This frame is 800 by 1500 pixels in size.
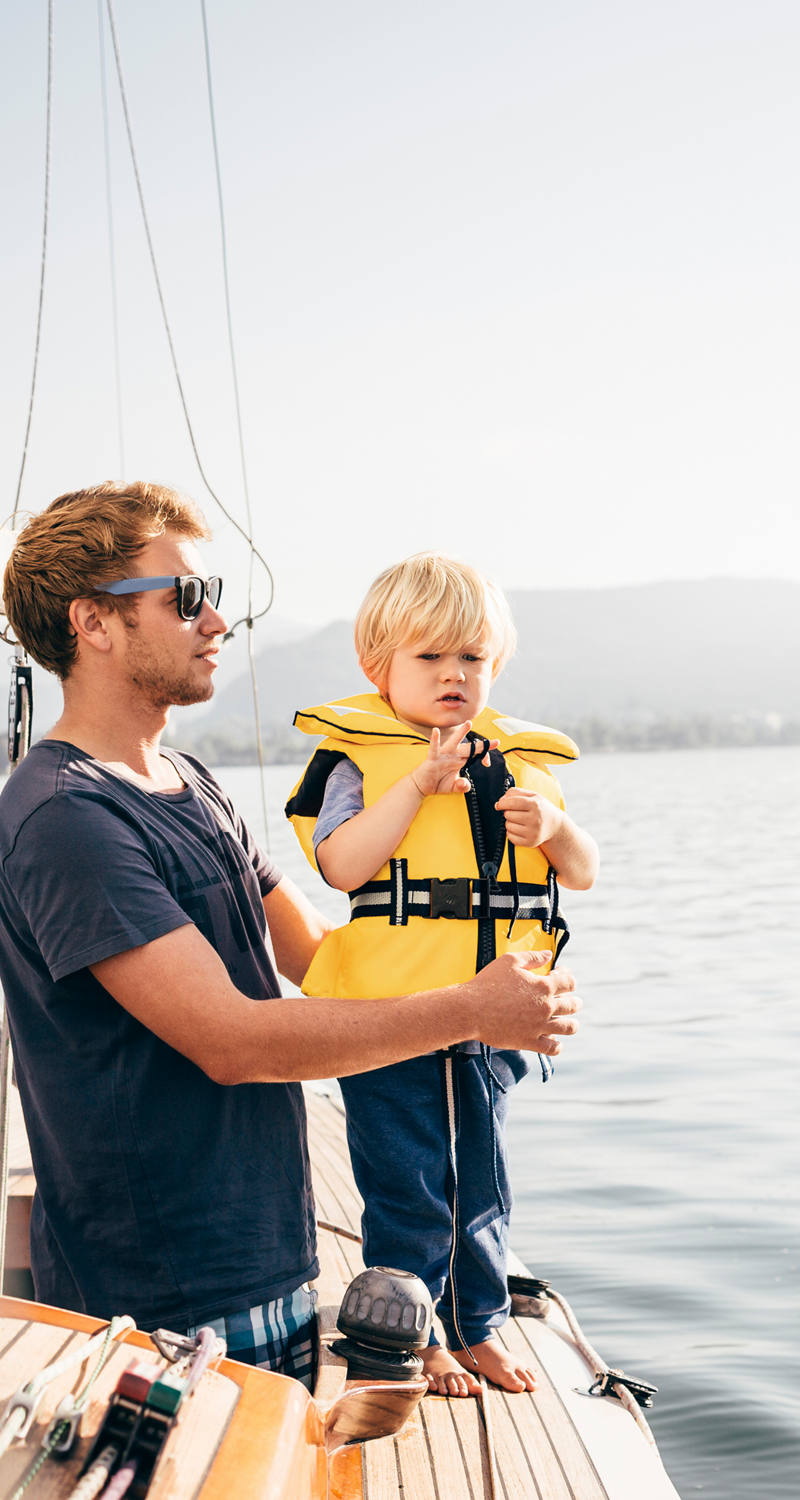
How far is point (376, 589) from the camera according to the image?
9.40 ft

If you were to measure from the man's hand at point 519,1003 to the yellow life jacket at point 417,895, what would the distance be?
1.28 feet

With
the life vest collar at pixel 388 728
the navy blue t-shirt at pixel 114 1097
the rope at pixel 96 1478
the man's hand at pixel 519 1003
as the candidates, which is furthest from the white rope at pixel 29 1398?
the life vest collar at pixel 388 728

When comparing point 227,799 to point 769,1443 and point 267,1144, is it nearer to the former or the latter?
point 267,1144

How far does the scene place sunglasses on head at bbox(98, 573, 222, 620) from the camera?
232 cm

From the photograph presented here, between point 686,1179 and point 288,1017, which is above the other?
point 288,1017

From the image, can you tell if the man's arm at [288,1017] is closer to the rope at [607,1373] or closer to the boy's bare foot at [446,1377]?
the boy's bare foot at [446,1377]

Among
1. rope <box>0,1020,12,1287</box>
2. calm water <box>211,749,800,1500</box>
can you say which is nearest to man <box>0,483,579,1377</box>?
rope <box>0,1020,12,1287</box>

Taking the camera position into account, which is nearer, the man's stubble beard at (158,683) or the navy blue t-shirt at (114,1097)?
the navy blue t-shirt at (114,1097)

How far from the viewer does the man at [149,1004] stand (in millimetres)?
1994

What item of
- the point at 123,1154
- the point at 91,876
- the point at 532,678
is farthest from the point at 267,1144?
the point at 532,678

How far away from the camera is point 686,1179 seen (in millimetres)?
8500

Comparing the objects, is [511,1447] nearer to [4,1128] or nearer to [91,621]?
[4,1128]

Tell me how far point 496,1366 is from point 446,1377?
168 millimetres

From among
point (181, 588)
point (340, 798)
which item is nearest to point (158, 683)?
point (181, 588)
